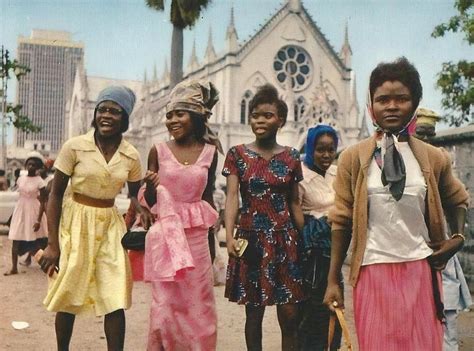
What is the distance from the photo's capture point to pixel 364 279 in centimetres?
287

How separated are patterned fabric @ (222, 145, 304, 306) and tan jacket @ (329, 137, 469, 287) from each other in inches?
41.2

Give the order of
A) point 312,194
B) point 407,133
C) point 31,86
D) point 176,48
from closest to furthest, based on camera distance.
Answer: point 407,133
point 312,194
point 176,48
point 31,86

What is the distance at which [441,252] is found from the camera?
2.85 m

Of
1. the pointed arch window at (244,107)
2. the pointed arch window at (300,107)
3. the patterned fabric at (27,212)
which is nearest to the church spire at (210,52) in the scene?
the pointed arch window at (244,107)

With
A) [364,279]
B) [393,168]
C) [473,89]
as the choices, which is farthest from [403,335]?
[473,89]

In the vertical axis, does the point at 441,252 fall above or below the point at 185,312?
above

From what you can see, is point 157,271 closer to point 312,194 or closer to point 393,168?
point 312,194

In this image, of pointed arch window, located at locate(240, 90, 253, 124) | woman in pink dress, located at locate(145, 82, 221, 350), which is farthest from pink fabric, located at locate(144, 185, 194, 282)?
pointed arch window, located at locate(240, 90, 253, 124)

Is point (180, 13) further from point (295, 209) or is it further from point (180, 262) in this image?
point (180, 262)

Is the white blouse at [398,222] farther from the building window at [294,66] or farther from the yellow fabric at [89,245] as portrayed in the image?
the building window at [294,66]

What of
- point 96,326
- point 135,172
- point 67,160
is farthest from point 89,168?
point 96,326

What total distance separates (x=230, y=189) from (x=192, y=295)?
69 cm

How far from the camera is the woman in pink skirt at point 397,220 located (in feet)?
9.13

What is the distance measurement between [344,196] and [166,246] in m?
1.39
